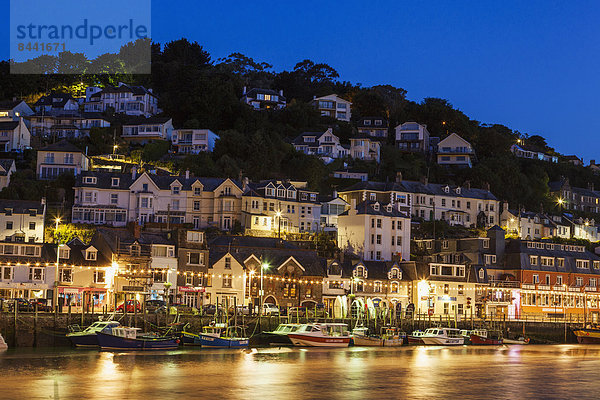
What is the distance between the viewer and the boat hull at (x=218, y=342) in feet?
195

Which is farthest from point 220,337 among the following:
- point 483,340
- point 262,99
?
point 262,99

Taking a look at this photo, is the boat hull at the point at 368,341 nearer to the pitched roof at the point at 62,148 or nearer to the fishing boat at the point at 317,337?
the fishing boat at the point at 317,337

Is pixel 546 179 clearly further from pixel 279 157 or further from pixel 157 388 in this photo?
pixel 157 388

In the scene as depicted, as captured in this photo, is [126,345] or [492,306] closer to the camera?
[126,345]

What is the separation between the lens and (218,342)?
59375 mm

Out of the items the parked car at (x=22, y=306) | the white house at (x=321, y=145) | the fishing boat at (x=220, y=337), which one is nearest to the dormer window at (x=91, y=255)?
the parked car at (x=22, y=306)

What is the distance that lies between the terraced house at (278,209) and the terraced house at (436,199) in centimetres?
1000

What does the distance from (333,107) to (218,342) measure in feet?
303

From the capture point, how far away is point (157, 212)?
95.4 m

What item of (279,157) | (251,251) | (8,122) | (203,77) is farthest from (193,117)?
(251,251)

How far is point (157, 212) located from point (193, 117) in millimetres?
33985

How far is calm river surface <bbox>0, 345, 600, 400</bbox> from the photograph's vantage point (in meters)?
37.2

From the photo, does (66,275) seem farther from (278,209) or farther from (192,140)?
(192,140)

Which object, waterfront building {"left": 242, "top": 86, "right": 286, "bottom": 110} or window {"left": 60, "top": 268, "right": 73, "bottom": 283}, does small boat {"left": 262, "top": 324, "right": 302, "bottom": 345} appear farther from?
waterfront building {"left": 242, "top": 86, "right": 286, "bottom": 110}
